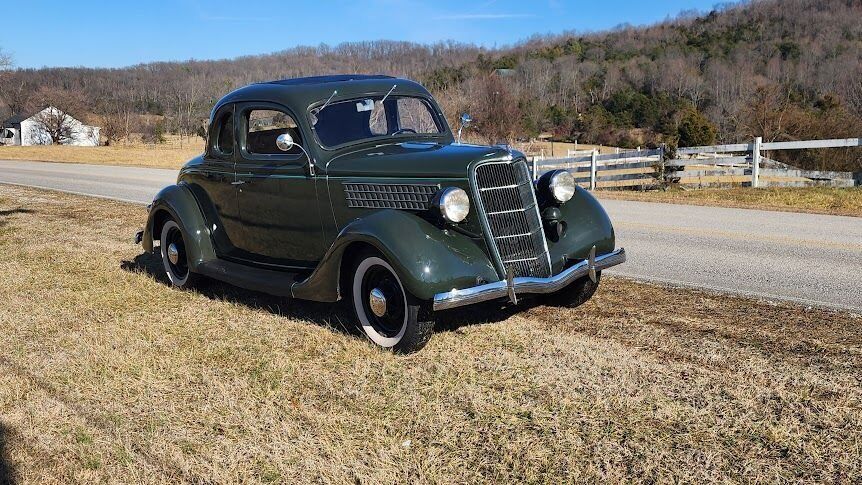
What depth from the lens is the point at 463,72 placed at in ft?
335

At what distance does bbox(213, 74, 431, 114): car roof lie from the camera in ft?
18.6

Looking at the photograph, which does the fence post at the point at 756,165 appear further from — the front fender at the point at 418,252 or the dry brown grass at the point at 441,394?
the front fender at the point at 418,252

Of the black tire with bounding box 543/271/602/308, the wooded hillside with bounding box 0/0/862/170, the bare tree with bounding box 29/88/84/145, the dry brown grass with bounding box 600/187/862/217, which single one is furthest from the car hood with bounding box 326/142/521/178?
the bare tree with bounding box 29/88/84/145

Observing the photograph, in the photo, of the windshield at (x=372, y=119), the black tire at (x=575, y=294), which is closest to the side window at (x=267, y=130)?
the windshield at (x=372, y=119)

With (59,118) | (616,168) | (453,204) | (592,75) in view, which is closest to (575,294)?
(453,204)

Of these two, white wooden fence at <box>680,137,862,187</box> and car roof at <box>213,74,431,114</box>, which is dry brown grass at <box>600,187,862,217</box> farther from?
car roof at <box>213,74,431,114</box>

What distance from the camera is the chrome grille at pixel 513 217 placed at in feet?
15.8

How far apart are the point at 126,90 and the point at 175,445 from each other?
5112 inches

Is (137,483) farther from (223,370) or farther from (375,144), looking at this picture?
(375,144)

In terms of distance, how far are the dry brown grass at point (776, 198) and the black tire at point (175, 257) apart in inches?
425

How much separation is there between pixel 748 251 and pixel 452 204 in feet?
17.2

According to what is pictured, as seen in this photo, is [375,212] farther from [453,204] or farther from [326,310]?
[326,310]

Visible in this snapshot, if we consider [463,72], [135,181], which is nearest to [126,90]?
[463,72]

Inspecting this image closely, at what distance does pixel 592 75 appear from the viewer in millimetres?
120000
